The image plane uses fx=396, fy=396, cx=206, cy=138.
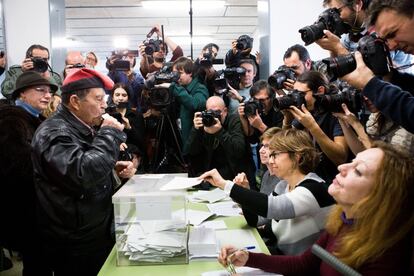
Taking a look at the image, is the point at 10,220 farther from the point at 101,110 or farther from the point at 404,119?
the point at 404,119

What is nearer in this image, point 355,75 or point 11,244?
point 355,75

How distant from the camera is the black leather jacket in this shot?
1544 millimetres

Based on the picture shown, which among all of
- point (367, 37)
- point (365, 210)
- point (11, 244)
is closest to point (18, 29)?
point (11, 244)

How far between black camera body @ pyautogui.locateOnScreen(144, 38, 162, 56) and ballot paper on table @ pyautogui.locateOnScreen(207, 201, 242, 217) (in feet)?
6.07

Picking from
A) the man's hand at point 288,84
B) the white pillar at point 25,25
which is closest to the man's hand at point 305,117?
the man's hand at point 288,84

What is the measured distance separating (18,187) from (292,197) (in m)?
1.36

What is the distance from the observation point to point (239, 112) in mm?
2775

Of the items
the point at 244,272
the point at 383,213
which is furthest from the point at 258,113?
the point at 383,213

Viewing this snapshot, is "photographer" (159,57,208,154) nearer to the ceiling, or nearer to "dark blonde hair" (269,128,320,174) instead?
"dark blonde hair" (269,128,320,174)

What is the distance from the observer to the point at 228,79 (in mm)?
3260

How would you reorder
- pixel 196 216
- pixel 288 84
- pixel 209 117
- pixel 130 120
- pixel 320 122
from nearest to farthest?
1. pixel 196 216
2. pixel 320 122
3. pixel 288 84
4. pixel 209 117
5. pixel 130 120

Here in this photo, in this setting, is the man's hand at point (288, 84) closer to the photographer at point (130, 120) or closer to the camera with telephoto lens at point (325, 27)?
the camera with telephoto lens at point (325, 27)

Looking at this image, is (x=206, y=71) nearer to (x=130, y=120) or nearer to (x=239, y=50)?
(x=239, y=50)

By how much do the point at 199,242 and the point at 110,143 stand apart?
0.54 metres
